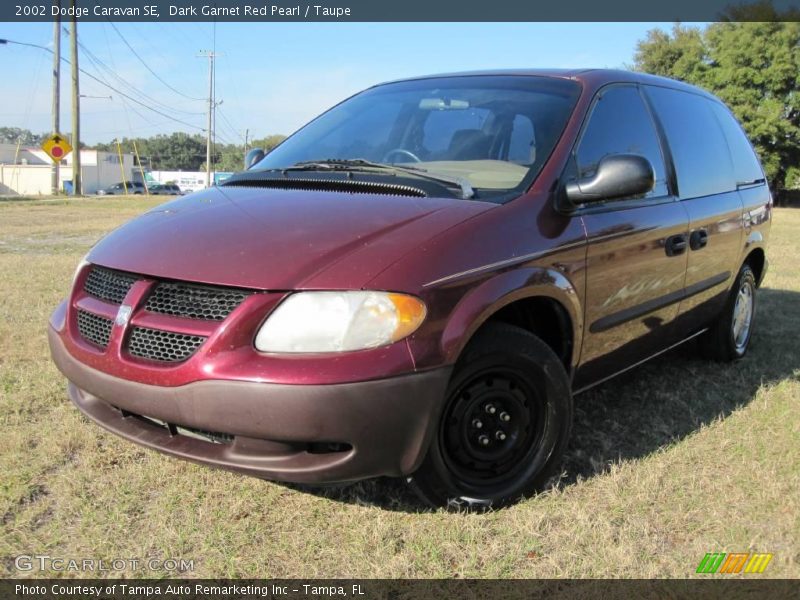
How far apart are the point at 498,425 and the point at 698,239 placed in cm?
186

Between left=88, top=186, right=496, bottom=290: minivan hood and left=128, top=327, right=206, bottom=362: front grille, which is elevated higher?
left=88, top=186, right=496, bottom=290: minivan hood

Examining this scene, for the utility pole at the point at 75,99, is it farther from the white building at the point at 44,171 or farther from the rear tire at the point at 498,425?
the rear tire at the point at 498,425

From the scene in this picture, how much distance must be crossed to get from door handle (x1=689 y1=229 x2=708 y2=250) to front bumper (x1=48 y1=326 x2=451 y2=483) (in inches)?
81.2

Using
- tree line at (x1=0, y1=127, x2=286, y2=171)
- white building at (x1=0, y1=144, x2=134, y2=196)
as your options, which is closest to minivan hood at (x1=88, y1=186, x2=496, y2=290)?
white building at (x1=0, y1=144, x2=134, y2=196)

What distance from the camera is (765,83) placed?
3538 centimetres

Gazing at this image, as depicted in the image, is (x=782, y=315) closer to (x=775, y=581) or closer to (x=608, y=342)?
(x=608, y=342)

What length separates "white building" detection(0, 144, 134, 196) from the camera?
5847 cm

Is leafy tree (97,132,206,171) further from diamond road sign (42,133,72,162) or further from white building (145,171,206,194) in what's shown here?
Answer: diamond road sign (42,133,72,162)

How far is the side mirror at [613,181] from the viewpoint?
271 cm

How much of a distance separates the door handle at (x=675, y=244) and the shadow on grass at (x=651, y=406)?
2.85 ft

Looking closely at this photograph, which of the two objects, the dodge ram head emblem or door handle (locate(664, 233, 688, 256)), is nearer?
the dodge ram head emblem

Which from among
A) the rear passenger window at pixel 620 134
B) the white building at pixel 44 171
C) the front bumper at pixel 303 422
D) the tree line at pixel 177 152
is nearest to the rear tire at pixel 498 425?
the front bumper at pixel 303 422

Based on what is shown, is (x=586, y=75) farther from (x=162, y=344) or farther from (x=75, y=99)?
(x=75, y=99)

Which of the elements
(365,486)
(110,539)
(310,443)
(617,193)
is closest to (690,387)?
(617,193)
